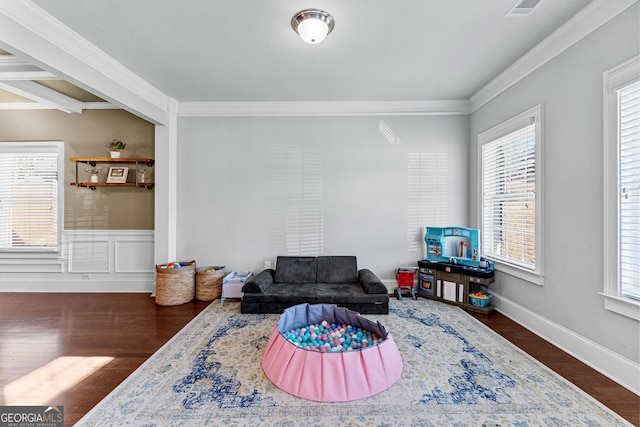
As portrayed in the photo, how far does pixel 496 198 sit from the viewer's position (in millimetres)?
3498

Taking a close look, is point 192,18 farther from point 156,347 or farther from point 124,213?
point 124,213

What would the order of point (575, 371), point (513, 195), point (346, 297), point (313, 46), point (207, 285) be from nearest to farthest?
1. point (575, 371)
2. point (313, 46)
3. point (513, 195)
4. point (346, 297)
5. point (207, 285)

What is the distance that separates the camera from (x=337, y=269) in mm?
3881

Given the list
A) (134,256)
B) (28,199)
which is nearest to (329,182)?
(134,256)

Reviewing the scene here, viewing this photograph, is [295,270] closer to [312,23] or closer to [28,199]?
[312,23]

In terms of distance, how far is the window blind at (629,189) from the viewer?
194 cm

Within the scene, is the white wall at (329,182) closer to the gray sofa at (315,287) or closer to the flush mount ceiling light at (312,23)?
the gray sofa at (315,287)

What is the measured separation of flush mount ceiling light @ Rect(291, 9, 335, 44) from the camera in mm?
2191

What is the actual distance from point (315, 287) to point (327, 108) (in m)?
2.61

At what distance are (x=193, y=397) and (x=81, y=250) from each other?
3.82 meters

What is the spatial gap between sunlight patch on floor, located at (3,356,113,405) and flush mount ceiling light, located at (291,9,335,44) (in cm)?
325

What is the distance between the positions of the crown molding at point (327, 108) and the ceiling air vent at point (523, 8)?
1.82 meters

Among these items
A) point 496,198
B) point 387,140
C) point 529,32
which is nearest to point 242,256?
point 387,140

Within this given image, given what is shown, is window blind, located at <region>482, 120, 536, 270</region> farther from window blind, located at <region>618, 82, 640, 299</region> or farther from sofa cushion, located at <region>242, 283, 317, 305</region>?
sofa cushion, located at <region>242, 283, 317, 305</region>
